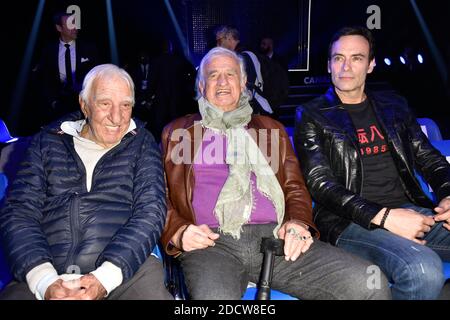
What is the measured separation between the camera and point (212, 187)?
210 cm

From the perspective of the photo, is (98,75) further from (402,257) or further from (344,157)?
(402,257)

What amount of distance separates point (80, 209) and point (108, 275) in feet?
1.22

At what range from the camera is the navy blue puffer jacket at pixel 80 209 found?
1719 millimetres

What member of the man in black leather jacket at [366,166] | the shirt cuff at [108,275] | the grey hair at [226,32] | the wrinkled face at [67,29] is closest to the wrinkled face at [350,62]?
the man in black leather jacket at [366,166]

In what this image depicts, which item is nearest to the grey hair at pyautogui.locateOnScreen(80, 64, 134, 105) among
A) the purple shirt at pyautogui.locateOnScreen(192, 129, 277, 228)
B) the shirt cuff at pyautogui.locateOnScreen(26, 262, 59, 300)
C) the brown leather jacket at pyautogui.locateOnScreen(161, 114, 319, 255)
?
the brown leather jacket at pyautogui.locateOnScreen(161, 114, 319, 255)

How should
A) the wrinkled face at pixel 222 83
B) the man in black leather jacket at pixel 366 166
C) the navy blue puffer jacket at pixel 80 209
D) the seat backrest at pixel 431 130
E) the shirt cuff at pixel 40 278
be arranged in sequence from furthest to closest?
1. the seat backrest at pixel 431 130
2. the wrinkled face at pixel 222 83
3. the man in black leather jacket at pixel 366 166
4. the navy blue puffer jacket at pixel 80 209
5. the shirt cuff at pixel 40 278

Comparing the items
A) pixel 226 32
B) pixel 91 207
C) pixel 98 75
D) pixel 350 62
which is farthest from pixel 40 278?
pixel 226 32

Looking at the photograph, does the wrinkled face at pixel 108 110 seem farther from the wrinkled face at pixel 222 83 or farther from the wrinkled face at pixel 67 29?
the wrinkled face at pixel 67 29

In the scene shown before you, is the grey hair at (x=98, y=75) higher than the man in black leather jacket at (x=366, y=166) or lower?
higher

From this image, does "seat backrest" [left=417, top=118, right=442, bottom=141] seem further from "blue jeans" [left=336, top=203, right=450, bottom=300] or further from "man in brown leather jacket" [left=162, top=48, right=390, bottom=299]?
"man in brown leather jacket" [left=162, top=48, right=390, bottom=299]

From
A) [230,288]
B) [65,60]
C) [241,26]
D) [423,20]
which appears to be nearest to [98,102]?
[230,288]

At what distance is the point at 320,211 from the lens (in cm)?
225

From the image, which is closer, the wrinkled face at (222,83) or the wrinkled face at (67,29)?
the wrinkled face at (222,83)

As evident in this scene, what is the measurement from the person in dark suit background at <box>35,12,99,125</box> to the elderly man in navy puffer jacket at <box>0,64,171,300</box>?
8.86ft
